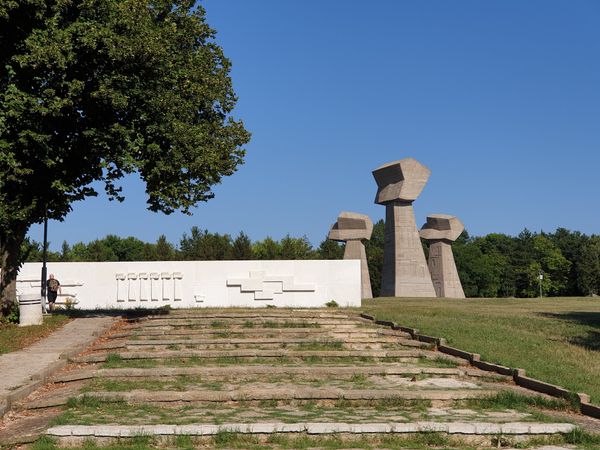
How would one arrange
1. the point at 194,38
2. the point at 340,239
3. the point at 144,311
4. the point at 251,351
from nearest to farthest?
the point at 251,351 < the point at 144,311 < the point at 194,38 < the point at 340,239

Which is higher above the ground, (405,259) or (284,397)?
(405,259)

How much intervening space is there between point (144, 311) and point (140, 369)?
1295cm

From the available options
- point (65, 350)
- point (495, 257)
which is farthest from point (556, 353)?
point (495, 257)

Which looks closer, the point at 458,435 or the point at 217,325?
the point at 458,435

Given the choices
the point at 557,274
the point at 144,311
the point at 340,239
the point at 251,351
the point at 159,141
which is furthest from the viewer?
the point at 557,274

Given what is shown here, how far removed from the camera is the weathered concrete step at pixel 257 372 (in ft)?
40.3

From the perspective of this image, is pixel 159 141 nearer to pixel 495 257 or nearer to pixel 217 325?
pixel 217 325

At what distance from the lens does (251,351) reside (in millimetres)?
14836

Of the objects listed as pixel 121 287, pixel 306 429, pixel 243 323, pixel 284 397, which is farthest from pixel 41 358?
pixel 121 287

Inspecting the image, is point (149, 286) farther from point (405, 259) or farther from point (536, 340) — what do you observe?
point (405, 259)

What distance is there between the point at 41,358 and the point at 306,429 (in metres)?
8.83

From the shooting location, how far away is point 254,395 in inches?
410

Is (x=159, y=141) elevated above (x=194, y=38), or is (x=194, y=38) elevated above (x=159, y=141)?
(x=194, y=38)

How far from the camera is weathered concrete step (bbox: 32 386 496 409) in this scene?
1032 centimetres
